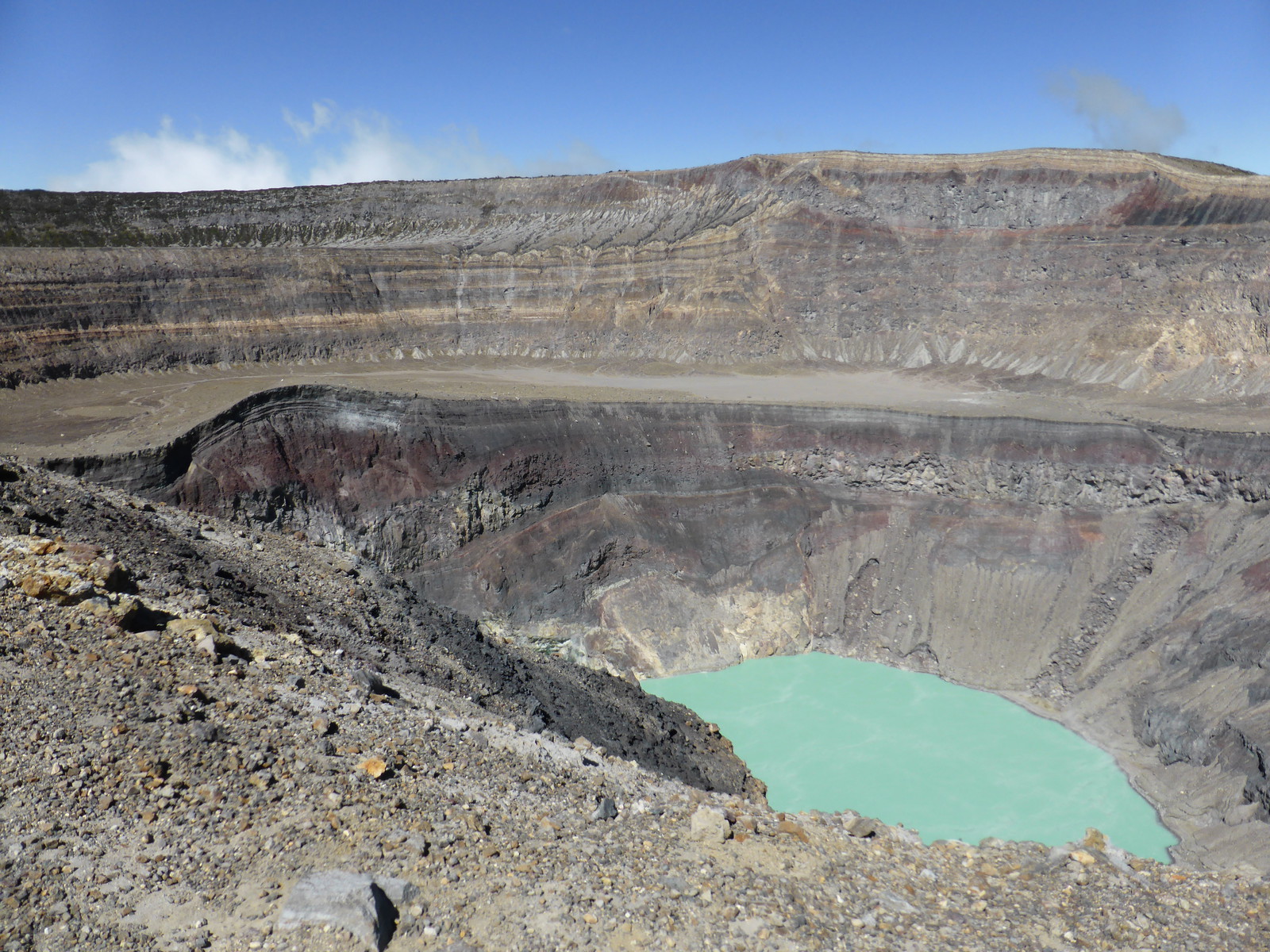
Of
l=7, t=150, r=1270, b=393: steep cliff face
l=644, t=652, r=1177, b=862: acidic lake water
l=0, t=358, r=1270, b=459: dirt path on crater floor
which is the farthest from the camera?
l=7, t=150, r=1270, b=393: steep cliff face

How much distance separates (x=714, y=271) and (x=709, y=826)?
33.6 m

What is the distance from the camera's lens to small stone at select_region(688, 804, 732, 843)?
1013 centimetres

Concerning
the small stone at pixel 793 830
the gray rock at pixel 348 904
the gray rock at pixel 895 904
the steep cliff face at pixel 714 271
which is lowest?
the gray rock at pixel 895 904

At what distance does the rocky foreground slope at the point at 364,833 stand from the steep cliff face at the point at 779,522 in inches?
475

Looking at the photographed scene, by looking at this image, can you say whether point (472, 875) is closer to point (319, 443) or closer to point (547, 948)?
point (547, 948)

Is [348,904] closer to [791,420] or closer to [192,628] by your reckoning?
[192,628]

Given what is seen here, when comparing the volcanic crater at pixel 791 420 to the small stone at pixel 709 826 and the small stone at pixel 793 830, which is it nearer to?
the small stone at pixel 793 830

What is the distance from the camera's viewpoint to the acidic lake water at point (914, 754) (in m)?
18.8

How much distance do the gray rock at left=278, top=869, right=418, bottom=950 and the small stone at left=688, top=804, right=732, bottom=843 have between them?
361cm

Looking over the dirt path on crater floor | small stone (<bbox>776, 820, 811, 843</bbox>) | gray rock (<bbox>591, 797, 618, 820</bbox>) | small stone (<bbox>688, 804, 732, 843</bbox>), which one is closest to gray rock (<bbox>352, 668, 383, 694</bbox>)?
gray rock (<bbox>591, 797, 618, 820</bbox>)

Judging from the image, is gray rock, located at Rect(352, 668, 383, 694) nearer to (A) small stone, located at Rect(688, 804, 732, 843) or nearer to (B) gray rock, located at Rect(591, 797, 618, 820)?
(B) gray rock, located at Rect(591, 797, 618, 820)

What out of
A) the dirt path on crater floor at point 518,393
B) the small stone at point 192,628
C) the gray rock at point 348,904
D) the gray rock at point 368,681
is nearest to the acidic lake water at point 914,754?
the gray rock at point 368,681

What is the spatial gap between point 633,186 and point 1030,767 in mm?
33904

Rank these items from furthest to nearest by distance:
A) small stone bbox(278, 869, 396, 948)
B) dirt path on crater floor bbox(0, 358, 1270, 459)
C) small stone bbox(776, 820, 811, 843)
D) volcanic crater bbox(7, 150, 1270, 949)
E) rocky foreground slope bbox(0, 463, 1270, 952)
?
dirt path on crater floor bbox(0, 358, 1270, 459) → volcanic crater bbox(7, 150, 1270, 949) → small stone bbox(776, 820, 811, 843) → rocky foreground slope bbox(0, 463, 1270, 952) → small stone bbox(278, 869, 396, 948)
